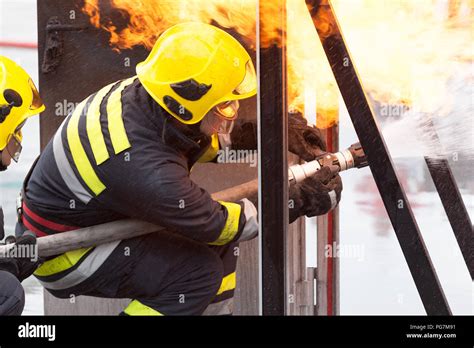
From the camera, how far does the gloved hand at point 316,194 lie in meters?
2.96

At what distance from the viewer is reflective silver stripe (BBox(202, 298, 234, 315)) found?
2996 millimetres

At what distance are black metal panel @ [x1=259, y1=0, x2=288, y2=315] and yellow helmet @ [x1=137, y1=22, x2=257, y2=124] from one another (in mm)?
106

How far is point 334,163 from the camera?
302cm

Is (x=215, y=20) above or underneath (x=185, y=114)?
above

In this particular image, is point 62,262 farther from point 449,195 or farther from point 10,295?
point 449,195

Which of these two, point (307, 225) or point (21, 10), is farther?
point (307, 225)

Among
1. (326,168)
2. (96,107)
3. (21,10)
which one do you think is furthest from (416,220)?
(21,10)

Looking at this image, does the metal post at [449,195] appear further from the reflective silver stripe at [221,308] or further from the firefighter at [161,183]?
the reflective silver stripe at [221,308]

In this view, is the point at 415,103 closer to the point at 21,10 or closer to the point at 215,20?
the point at 215,20

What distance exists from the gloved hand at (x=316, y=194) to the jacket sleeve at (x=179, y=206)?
14 cm
